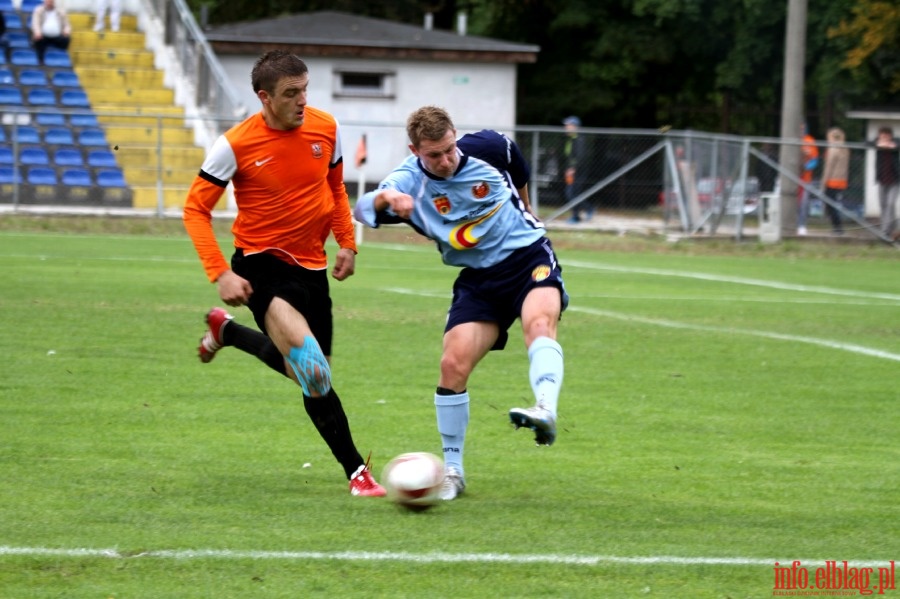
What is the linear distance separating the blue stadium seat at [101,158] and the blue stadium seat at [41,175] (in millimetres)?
1129

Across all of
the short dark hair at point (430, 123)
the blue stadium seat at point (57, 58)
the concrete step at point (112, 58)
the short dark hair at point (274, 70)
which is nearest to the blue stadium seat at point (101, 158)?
the blue stadium seat at point (57, 58)

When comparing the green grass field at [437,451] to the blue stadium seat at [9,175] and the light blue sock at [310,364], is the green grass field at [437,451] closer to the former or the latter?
the light blue sock at [310,364]

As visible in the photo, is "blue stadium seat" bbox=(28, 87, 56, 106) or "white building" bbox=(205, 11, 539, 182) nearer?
"blue stadium seat" bbox=(28, 87, 56, 106)

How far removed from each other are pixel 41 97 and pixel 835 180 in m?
16.3

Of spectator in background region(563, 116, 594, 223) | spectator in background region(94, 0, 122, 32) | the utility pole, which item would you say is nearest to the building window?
spectator in background region(94, 0, 122, 32)

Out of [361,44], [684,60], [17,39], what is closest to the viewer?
[17,39]

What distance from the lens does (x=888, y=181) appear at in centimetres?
2327

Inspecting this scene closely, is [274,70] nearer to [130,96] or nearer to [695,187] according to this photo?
[695,187]

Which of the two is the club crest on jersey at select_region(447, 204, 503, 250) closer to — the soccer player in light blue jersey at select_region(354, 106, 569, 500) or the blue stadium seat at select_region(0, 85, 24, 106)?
the soccer player in light blue jersey at select_region(354, 106, 569, 500)

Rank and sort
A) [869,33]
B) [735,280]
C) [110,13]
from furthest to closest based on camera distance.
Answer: [110,13] < [869,33] < [735,280]

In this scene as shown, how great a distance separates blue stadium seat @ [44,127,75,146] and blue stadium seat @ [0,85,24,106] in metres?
2.35

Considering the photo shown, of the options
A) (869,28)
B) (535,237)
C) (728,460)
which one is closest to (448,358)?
(535,237)

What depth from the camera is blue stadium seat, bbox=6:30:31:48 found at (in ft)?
101

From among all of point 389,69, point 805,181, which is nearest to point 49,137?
point 389,69
